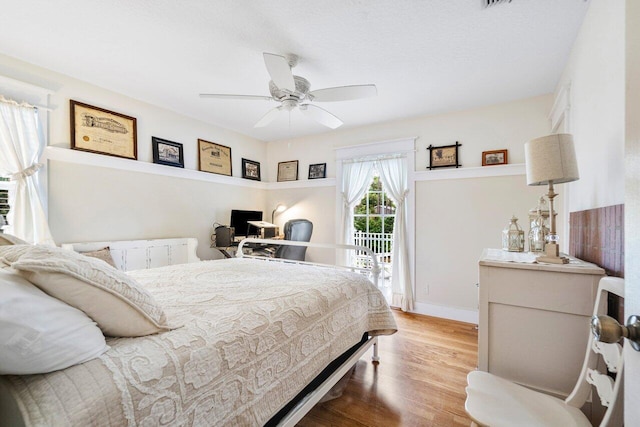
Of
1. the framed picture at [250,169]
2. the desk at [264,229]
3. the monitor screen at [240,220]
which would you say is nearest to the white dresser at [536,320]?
the desk at [264,229]

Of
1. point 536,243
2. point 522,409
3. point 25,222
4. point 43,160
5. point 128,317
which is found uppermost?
point 43,160

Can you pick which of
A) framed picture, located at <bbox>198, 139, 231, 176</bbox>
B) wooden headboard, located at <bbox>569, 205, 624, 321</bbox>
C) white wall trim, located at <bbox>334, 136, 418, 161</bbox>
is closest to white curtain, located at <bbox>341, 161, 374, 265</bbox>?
white wall trim, located at <bbox>334, 136, 418, 161</bbox>

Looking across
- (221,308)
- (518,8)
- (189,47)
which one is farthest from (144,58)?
(518,8)

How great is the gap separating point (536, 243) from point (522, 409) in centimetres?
113

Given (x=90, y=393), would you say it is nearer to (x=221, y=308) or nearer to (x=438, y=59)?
(x=221, y=308)

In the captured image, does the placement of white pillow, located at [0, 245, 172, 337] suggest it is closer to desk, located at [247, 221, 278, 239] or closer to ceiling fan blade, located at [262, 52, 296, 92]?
ceiling fan blade, located at [262, 52, 296, 92]

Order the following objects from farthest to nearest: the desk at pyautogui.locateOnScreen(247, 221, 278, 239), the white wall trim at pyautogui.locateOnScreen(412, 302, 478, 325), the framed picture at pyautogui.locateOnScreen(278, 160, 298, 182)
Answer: the framed picture at pyautogui.locateOnScreen(278, 160, 298, 182)
the desk at pyautogui.locateOnScreen(247, 221, 278, 239)
the white wall trim at pyautogui.locateOnScreen(412, 302, 478, 325)

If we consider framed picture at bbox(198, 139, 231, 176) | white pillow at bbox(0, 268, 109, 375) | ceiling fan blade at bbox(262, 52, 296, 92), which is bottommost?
white pillow at bbox(0, 268, 109, 375)

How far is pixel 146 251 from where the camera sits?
2.90 m

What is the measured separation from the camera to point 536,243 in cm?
178

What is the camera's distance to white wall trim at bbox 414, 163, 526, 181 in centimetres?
293

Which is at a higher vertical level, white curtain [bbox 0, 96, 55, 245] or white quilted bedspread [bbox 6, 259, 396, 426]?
white curtain [bbox 0, 96, 55, 245]

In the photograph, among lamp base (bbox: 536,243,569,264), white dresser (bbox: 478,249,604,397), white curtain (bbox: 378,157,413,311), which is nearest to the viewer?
white dresser (bbox: 478,249,604,397)

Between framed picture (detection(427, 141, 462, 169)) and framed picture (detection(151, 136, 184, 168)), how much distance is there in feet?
10.4
